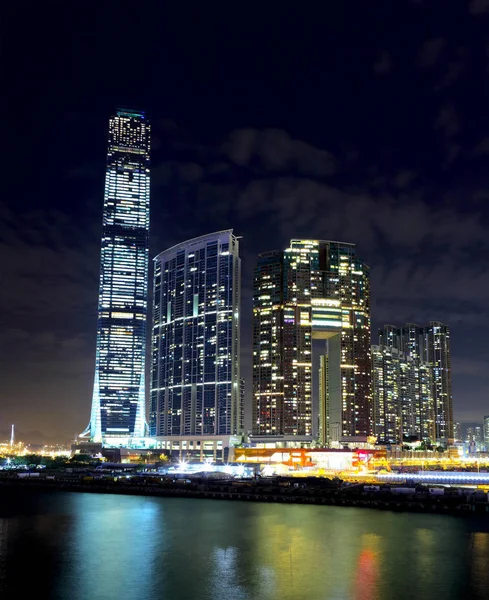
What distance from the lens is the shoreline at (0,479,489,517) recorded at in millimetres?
85500

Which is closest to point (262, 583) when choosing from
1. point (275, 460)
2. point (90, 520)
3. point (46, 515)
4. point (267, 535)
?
point (267, 535)

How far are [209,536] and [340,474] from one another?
82361mm

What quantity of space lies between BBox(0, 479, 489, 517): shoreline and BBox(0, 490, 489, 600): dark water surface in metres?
5.19

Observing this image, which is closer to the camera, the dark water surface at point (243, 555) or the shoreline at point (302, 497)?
the dark water surface at point (243, 555)

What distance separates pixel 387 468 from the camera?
163625mm

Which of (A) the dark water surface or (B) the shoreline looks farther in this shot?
(B) the shoreline

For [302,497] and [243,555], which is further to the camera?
[302,497]

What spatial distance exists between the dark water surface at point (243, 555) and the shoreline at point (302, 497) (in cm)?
519

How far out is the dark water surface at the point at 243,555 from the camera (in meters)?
44.6

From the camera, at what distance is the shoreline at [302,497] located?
8550 centimetres

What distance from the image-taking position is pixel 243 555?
5584cm

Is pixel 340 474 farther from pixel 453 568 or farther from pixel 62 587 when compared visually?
pixel 62 587

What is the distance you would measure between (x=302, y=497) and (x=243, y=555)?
4507cm

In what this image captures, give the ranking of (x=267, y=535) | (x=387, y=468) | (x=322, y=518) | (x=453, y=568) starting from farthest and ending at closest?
(x=387, y=468)
(x=322, y=518)
(x=267, y=535)
(x=453, y=568)
